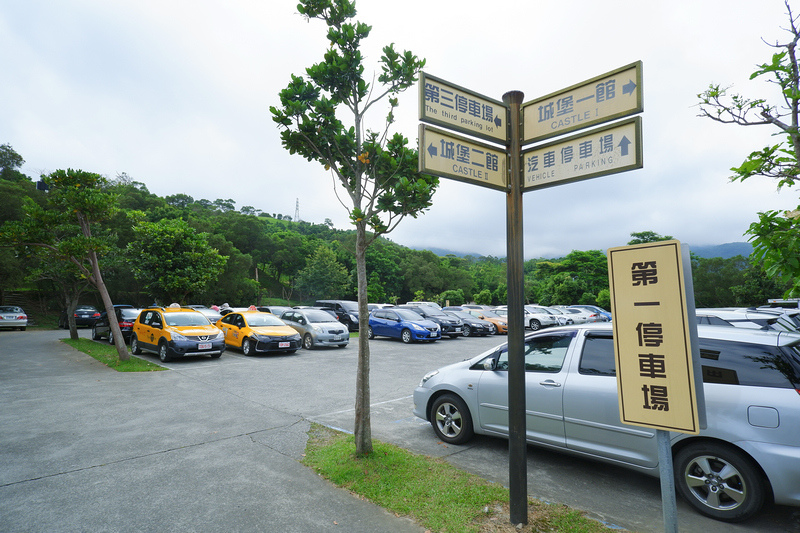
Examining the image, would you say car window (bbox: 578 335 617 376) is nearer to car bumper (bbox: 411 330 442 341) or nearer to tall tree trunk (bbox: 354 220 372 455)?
tall tree trunk (bbox: 354 220 372 455)

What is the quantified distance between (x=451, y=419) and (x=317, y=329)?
1088 centimetres

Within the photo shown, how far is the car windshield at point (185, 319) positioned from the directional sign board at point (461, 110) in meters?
12.2

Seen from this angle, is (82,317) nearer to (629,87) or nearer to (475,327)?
(475,327)

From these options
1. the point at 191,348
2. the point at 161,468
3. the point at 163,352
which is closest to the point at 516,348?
the point at 161,468

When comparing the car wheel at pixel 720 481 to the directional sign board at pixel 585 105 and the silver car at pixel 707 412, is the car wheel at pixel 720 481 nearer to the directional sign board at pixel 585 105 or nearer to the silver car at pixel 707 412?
the silver car at pixel 707 412

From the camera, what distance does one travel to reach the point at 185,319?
1325 centimetres

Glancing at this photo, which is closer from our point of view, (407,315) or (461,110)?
(461,110)

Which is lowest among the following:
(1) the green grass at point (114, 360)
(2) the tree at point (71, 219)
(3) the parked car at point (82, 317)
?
(1) the green grass at point (114, 360)

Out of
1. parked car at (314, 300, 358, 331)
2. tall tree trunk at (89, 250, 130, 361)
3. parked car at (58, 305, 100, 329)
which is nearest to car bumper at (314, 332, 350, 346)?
parked car at (314, 300, 358, 331)

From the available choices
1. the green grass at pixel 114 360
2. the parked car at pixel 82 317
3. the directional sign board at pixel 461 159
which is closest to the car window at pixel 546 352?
the directional sign board at pixel 461 159

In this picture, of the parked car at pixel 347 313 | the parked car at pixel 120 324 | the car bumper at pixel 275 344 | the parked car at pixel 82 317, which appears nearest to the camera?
the car bumper at pixel 275 344

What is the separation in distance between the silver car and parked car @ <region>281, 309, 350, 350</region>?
35.9 ft

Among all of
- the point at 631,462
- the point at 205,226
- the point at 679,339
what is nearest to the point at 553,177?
the point at 679,339

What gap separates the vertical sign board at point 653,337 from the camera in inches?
95.6
